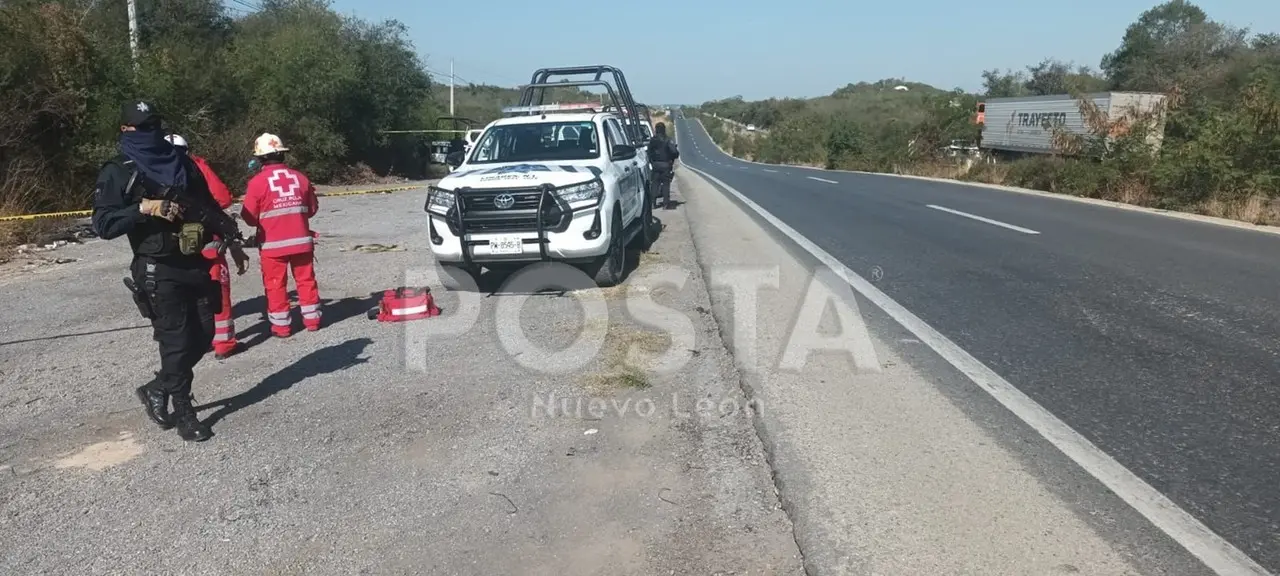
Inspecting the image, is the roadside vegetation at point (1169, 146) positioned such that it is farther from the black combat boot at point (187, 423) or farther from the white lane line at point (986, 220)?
the black combat boot at point (187, 423)

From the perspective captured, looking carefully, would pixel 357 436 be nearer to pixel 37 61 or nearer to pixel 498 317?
pixel 498 317

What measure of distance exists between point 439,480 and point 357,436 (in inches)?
33.9

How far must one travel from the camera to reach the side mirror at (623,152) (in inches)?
402

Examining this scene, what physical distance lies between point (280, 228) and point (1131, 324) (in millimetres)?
6642

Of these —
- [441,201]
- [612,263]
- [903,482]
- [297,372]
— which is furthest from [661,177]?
[903,482]

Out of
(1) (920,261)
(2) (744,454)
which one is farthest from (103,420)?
(1) (920,261)

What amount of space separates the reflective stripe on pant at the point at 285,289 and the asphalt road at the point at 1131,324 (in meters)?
4.98

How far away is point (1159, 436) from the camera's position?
15.2 feet

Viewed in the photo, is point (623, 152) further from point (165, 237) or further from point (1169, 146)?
point (1169, 146)

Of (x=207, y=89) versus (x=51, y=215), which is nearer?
(x=51, y=215)

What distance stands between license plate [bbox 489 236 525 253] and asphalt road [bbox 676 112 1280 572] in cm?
351

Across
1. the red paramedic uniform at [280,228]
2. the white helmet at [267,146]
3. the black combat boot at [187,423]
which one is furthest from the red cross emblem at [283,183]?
the black combat boot at [187,423]

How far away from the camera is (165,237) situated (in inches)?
190

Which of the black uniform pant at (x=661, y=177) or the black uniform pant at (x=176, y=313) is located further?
the black uniform pant at (x=661, y=177)
